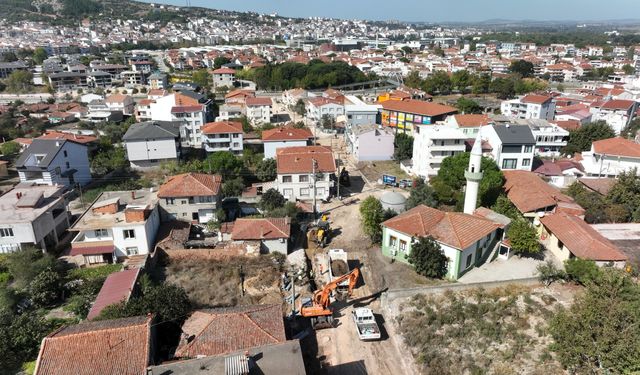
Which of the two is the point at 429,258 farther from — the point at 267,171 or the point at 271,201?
the point at 267,171

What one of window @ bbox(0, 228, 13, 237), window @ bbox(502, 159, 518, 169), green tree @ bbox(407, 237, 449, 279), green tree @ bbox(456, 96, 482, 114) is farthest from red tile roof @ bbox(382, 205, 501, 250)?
green tree @ bbox(456, 96, 482, 114)

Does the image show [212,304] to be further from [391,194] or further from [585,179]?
[585,179]

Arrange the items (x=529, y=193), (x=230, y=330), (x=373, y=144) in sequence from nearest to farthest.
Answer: (x=230, y=330) → (x=529, y=193) → (x=373, y=144)

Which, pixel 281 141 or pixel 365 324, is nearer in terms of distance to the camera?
pixel 365 324

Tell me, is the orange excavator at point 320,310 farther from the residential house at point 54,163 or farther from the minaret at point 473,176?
the residential house at point 54,163

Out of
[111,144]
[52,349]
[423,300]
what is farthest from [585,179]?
[111,144]

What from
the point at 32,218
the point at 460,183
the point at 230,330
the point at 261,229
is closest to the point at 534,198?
the point at 460,183

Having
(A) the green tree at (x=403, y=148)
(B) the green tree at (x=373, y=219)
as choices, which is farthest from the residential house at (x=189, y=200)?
(A) the green tree at (x=403, y=148)
